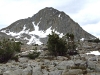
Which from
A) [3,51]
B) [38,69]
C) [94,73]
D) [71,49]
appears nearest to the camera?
[94,73]

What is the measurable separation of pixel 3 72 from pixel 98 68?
11.7m

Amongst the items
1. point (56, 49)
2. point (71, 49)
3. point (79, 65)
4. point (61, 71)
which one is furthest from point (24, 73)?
point (71, 49)

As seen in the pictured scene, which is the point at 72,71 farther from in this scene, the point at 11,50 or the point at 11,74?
the point at 11,50

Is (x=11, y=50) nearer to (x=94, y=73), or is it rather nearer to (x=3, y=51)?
(x=3, y=51)

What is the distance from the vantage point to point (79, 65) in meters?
29.1

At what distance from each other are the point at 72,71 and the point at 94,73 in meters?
2.50

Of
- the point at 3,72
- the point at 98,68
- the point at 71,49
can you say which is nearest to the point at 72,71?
the point at 98,68

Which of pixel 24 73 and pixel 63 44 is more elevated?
pixel 63 44

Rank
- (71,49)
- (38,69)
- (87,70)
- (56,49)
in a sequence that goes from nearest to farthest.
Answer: (87,70), (38,69), (56,49), (71,49)

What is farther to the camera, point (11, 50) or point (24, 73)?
point (11, 50)

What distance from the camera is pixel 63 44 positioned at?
6097cm

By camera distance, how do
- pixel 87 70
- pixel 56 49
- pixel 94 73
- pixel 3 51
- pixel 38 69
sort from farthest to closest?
pixel 56 49 < pixel 3 51 < pixel 38 69 < pixel 87 70 < pixel 94 73

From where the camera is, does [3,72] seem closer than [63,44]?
Yes

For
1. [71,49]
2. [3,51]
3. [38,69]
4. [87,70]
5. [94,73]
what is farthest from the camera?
[71,49]
